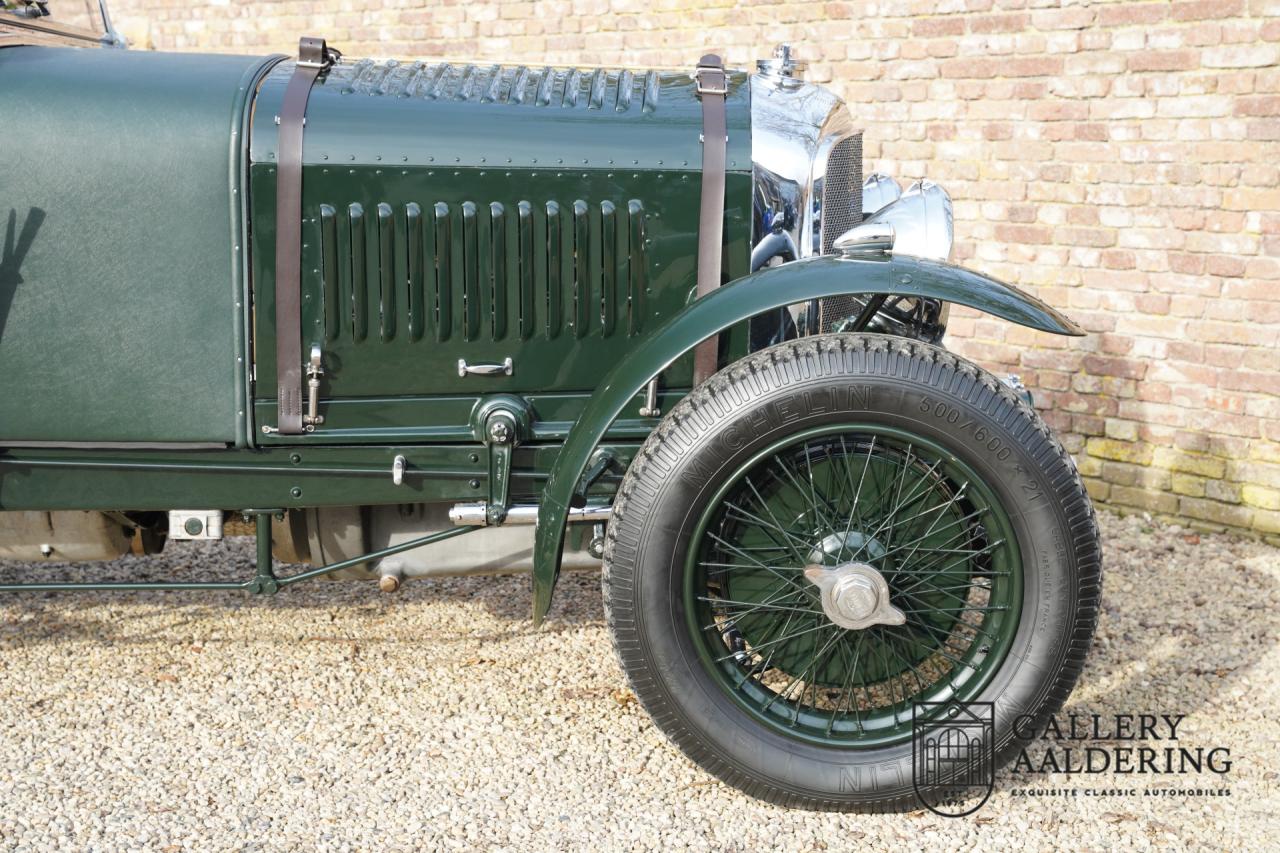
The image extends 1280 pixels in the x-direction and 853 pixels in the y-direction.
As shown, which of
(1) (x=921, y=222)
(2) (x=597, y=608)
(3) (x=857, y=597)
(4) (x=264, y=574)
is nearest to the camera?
(3) (x=857, y=597)

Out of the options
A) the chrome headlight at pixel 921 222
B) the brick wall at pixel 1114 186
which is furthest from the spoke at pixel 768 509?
the brick wall at pixel 1114 186

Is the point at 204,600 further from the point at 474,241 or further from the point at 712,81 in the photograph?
the point at 712,81

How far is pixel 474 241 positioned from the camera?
9.21 feet

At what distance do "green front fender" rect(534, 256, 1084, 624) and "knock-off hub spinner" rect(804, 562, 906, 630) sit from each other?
554 mm

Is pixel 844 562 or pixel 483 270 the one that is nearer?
pixel 844 562

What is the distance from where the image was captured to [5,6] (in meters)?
3.24

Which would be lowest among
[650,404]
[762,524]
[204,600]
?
[204,600]

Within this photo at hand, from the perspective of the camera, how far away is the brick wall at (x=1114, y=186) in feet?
14.3

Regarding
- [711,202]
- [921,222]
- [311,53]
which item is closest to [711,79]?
[711,202]

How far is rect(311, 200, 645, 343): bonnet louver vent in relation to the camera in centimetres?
277

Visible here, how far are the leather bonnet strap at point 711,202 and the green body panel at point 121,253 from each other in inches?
42.3

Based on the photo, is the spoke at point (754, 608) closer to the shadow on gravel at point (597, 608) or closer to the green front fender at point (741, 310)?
the green front fender at point (741, 310)

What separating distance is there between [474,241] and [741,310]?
27.9 inches

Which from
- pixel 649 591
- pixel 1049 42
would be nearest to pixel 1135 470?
pixel 1049 42
